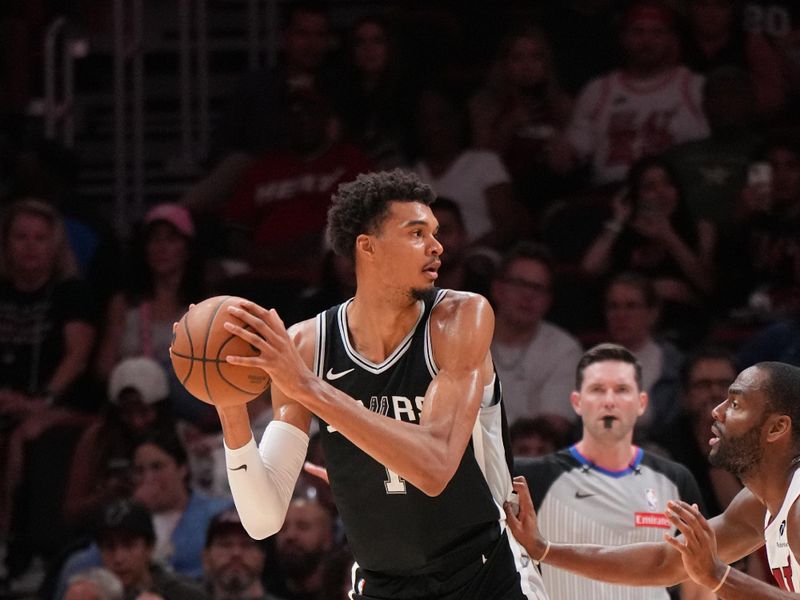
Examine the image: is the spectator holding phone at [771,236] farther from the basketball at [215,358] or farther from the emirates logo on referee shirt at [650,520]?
the basketball at [215,358]

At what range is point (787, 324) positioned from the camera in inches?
308

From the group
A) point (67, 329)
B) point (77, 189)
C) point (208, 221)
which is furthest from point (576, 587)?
point (77, 189)

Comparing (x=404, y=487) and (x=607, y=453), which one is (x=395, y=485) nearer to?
(x=404, y=487)

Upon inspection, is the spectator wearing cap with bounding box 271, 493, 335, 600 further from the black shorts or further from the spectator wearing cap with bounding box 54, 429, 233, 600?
the black shorts

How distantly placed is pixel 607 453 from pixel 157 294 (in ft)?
12.0

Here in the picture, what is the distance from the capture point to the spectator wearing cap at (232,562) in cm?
718

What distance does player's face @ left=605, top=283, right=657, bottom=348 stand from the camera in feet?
26.7

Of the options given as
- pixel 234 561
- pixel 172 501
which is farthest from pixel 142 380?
pixel 234 561

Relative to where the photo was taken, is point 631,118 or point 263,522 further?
point 631,118

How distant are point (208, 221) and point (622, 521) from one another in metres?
4.60

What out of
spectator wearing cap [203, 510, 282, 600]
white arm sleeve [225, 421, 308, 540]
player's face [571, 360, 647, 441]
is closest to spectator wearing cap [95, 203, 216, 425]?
spectator wearing cap [203, 510, 282, 600]

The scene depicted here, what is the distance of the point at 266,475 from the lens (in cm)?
446

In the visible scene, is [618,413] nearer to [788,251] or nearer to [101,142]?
[788,251]

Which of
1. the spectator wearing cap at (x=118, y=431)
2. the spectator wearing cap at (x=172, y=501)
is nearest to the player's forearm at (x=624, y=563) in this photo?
the spectator wearing cap at (x=172, y=501)
